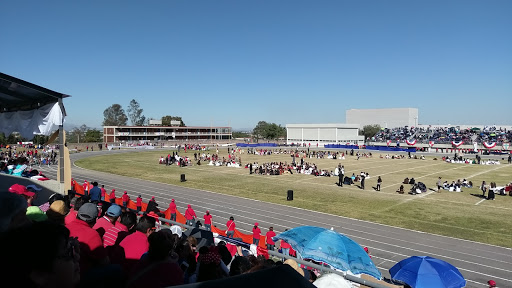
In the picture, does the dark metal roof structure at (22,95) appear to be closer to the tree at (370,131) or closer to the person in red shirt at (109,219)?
the person in red shirt at (109,219)

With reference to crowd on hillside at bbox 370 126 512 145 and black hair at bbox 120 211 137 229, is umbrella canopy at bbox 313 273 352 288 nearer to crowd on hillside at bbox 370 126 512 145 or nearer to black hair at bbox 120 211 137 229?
black hair at bbox 120 211 137 229

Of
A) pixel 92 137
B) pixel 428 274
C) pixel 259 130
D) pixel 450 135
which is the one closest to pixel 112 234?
pixel 428 274

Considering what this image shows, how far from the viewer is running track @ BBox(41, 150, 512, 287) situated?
1257cm

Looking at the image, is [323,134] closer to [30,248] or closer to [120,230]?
[120,230]

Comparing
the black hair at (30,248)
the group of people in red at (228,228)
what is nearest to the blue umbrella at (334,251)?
the group of people in red at (228,228)

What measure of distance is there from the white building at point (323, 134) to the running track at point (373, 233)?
7844 centimetres

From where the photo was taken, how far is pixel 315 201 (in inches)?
923

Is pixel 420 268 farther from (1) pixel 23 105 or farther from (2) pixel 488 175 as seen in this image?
(2) pixel 488 175

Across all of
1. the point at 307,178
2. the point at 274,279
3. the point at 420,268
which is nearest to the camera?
the point at 274,279

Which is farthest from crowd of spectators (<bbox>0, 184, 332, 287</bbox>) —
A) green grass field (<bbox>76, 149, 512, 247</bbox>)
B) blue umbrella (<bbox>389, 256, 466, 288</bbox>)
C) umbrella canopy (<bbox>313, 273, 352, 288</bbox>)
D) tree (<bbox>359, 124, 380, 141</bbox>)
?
tree (<bbox>359, 124, 380, 141</bbox>)

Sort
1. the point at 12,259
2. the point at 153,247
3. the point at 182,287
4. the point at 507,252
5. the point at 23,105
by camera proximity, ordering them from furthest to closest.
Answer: the point at 507,252 < the point at 23,105 < the point at 153,247 < the point at 12,259 < the point at 182,287

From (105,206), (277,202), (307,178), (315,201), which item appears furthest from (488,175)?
(105,206)

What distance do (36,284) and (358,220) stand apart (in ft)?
60.5

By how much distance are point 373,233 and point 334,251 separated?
29.3 feet
